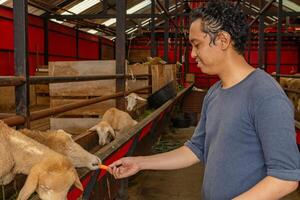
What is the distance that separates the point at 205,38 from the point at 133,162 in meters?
0.73

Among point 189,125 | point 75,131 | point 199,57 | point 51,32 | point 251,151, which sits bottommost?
point 189,125

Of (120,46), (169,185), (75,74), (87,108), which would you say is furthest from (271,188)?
(169,185)

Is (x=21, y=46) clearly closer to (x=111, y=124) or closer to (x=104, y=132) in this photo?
(x=104, y=132)

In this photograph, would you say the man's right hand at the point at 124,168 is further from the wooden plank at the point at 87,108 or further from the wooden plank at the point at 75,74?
the wooden plank at the point at 75,74

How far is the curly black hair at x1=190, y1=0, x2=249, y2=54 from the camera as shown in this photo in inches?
62.8

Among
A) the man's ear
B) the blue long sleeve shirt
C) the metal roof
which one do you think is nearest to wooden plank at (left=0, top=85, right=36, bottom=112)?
the metal roof

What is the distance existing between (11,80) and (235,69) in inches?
48.4

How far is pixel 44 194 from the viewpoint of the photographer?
1433 mm

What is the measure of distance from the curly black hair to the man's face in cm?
2

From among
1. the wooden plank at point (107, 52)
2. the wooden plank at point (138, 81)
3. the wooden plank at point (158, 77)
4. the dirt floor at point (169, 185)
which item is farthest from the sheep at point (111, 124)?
the wooden plank at point (107, 52)

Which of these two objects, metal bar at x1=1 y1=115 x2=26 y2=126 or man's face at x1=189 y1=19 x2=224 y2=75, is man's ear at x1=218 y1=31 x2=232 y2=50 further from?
metal bar at x1=1 y1=115 x2=26 y2=126

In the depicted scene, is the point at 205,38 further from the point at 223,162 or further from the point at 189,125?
the point at 189,125

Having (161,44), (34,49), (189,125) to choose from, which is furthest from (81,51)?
(189,125)

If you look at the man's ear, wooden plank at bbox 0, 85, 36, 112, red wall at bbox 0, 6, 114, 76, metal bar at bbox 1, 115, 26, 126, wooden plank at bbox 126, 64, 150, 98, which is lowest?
wooden plank at bbox 0, 85, 36, 112
